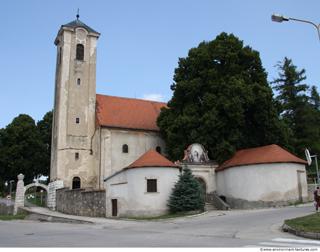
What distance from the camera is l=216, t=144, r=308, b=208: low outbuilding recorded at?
31.0 metres

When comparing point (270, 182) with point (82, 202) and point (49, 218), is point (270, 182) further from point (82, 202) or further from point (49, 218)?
point (49, 218)

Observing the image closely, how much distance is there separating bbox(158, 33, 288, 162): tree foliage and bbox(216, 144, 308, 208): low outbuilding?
8.65 ft

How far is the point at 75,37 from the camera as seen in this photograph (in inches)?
1655

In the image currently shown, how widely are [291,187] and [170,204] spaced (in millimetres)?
9843

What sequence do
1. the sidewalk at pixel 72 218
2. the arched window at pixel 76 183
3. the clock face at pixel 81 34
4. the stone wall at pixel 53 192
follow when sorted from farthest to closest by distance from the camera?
1. the clock face at pixel 81 34
2. the arched window at pixel 76 183
3. the stone wall at pixel 53 192
4. the sidewalk at pixel 72 218


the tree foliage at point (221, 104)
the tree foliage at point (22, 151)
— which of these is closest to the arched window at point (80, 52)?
the tree foliage at point (221, 104)

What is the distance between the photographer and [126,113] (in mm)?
43062

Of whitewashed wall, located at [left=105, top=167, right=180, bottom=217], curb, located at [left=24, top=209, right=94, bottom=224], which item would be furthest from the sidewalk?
whitewashed wall, located at [left=105, top=167, right=180, bottom=217]

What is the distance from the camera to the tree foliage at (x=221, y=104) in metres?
34.2

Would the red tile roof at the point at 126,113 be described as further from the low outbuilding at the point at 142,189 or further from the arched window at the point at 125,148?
the low outbuilding at the point at 142,189

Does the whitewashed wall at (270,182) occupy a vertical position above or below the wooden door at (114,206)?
above

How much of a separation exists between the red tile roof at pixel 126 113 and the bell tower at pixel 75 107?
1.47 meters

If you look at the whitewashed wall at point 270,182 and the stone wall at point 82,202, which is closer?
the stone wall at point 82,202

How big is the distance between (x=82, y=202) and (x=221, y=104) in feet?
47.1
